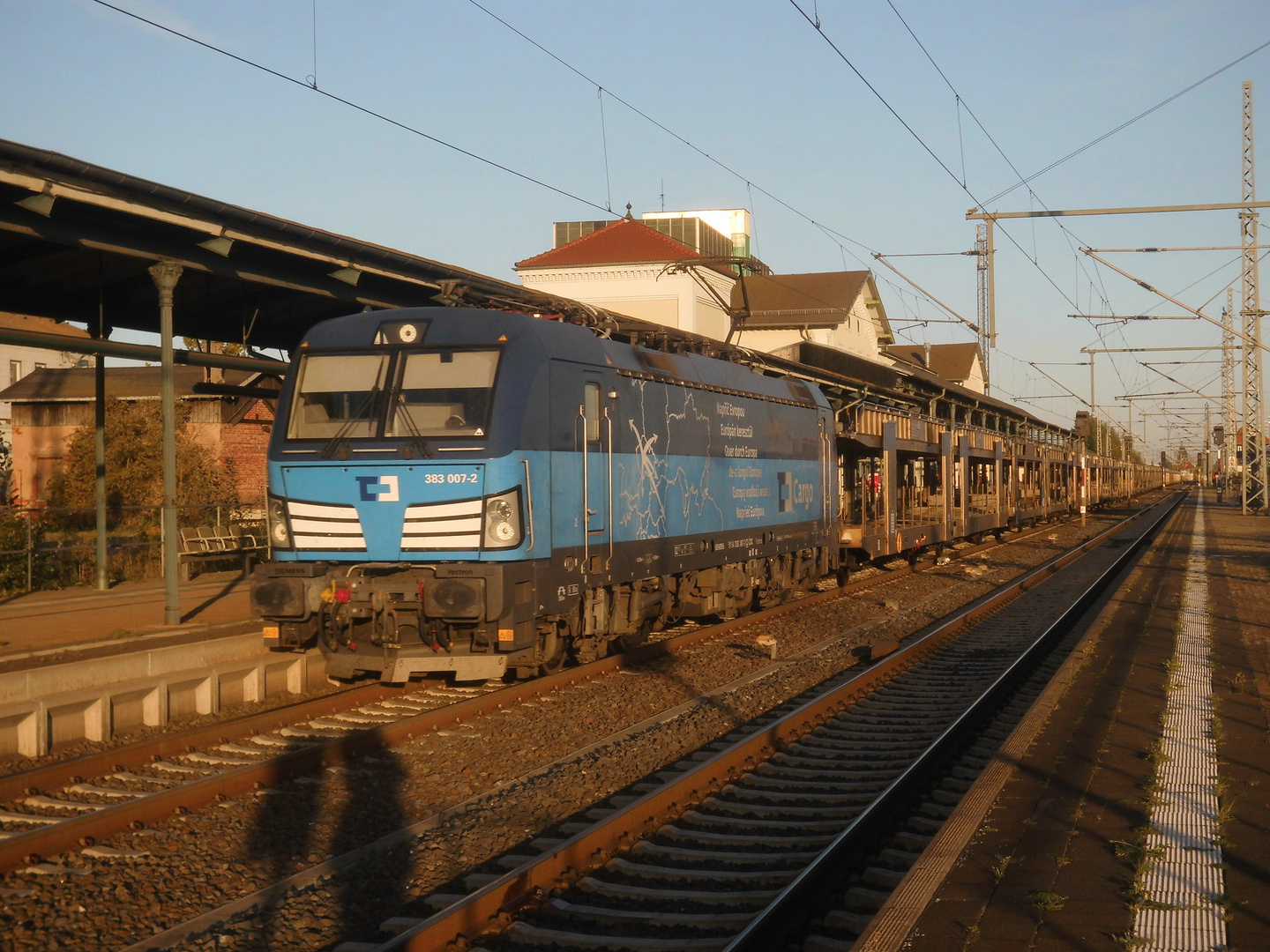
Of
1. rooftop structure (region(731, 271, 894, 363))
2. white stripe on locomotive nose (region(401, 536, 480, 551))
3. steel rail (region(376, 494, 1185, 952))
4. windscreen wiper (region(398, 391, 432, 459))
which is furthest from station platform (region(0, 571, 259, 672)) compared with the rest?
rooftop structure (region(731, 271, 894, 363))

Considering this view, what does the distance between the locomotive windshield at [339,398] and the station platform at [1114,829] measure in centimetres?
582

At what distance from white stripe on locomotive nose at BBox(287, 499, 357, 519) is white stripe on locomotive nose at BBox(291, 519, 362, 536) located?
0.05 m

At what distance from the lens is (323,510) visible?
996 centimetres

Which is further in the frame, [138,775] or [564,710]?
[564,710]

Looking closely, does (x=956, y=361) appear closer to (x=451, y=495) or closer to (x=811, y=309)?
(x=811, y=309)

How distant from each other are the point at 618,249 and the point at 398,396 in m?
47.0

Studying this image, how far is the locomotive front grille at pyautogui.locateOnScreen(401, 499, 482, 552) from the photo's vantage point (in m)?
9.52

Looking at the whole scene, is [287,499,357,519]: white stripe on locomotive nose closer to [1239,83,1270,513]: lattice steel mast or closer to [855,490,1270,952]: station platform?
[855,490,1270,952]: station platform

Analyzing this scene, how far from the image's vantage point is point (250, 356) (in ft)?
50.1

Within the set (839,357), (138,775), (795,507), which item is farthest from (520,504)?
(839,357)

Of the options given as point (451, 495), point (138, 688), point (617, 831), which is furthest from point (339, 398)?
point (617, 831)

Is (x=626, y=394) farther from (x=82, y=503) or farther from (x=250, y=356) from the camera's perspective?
(x=82, y=503)

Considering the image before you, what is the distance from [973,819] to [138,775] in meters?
5.35

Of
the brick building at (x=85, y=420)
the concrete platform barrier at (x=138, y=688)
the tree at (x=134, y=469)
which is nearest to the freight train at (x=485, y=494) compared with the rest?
the concrete platform barrier at (x=138, y=688)
